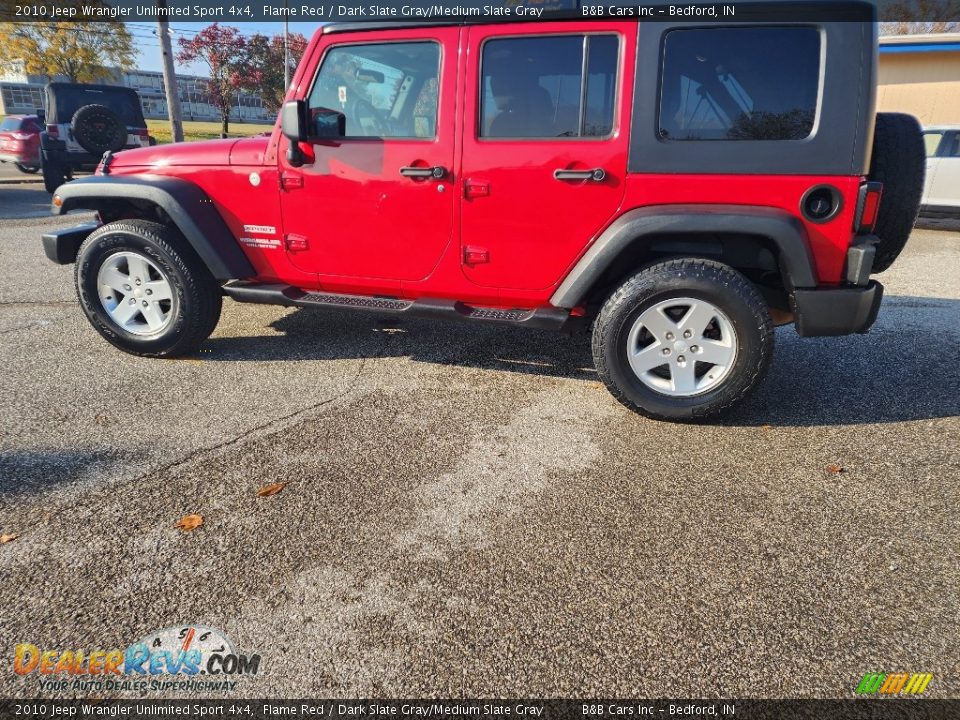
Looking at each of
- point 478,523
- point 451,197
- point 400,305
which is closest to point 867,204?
point 451,197

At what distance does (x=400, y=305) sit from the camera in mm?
3625

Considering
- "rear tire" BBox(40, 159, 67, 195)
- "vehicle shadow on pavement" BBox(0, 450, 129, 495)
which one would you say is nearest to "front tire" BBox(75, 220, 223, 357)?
"vehicle shadow on pavement" BBox(0, 450, 129, 495)

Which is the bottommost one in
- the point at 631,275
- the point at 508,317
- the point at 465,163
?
the point at 508,317

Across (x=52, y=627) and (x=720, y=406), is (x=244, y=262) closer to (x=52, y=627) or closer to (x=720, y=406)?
(x=52, y=627)

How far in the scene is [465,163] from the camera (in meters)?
3.31

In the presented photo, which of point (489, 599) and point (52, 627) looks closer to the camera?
point (52, 627)

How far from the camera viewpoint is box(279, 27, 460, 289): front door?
11.0 ft

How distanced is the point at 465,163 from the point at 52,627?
8.70ft

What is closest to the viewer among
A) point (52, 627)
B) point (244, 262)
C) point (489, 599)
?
point (52, 627)

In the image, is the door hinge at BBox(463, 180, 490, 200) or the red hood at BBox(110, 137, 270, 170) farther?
the red hood at BBox(110, 137, 270, 170)

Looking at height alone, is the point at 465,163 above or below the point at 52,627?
above

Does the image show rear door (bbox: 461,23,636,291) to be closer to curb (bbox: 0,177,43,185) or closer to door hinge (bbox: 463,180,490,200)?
door hinge (bbox: 463,180,490,200)

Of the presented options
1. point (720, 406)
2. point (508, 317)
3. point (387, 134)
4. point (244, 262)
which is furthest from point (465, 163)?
point (720, 406)

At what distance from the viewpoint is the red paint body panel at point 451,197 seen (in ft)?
9.93
